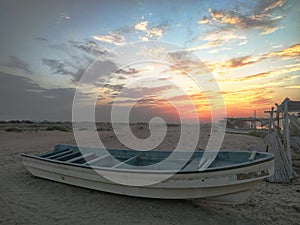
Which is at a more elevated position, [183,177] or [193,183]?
[183,177]

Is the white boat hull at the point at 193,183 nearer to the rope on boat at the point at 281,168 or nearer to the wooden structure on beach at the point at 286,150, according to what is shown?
the rope on boat at the point at 281,168

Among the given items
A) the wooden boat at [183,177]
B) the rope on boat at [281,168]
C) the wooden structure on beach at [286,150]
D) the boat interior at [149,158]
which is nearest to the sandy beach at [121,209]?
the wooden boat at [183,177]

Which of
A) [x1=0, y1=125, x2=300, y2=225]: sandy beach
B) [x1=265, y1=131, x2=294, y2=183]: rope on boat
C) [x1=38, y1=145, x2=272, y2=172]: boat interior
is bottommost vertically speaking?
[x1=0, y1=125, x2=300, y2=225]: sandy beach

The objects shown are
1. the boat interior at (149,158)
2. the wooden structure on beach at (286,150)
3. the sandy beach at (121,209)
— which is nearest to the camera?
the sandy beach at (121,209)

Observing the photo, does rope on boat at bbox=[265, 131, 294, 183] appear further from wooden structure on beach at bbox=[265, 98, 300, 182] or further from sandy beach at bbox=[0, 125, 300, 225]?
sandy beach at bbox=[0, 125, 300, 225]

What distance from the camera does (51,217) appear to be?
170 inches

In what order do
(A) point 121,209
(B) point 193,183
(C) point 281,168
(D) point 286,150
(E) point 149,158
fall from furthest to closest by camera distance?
1. (D) point 286,150
2. (C) point 281,168
3. (E) point 149,158
4. (A) point 121,209
5. (B) point 193,183

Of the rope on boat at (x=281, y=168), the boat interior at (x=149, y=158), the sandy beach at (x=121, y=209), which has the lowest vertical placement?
the sandy beach at (x=121, y=209)

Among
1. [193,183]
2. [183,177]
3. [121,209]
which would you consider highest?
[183,177]

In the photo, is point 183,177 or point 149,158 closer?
point 183,177

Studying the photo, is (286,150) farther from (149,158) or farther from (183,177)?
(183,177)

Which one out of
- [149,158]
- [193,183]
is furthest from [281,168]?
[193,183]

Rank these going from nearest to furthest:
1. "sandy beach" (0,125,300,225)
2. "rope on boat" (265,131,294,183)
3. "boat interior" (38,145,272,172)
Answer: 1. "sandy beach" (0,125,300,225)
2. "boat interior" (38,145,272,172)
3. "rope on boat" (265,131,294,183)

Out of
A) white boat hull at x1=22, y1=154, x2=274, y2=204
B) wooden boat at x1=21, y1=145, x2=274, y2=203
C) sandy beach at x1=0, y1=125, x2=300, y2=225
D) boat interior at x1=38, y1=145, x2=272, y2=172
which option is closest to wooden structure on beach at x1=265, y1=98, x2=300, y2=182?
sandy beach at x1=0, y1=125, x2=300, y2=225
